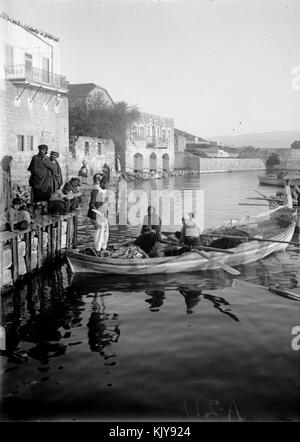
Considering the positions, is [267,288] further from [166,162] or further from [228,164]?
[228,164]

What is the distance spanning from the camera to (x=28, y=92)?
31328 mm

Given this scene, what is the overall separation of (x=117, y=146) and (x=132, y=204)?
Answer: 25.5 meters

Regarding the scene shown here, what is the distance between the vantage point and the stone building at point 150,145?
2331 inches

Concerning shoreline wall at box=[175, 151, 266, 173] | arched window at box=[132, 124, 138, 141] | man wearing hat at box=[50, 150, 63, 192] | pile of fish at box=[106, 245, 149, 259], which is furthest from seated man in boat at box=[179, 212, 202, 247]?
shoreline wall at box=[175, 151, 266, 173]

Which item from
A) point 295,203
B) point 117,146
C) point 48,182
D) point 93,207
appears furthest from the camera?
point 117,146

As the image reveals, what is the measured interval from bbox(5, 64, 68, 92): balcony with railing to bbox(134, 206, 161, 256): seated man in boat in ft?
67.4

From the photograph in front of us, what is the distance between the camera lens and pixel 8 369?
Result: 7.12m

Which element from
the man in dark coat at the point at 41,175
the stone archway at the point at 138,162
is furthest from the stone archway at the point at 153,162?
the man in dark coat at the point at 41,175

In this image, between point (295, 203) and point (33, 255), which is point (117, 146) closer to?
point (295, 203)

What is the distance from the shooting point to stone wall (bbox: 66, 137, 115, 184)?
40.9 meters

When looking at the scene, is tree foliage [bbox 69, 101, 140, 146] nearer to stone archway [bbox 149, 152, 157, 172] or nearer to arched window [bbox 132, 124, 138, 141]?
arched window [bbox 132, 124, 138, 141]

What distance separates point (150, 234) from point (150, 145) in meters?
52.1

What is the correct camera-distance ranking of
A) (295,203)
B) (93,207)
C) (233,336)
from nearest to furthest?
(233,336) → (93,207) → (295,203)
